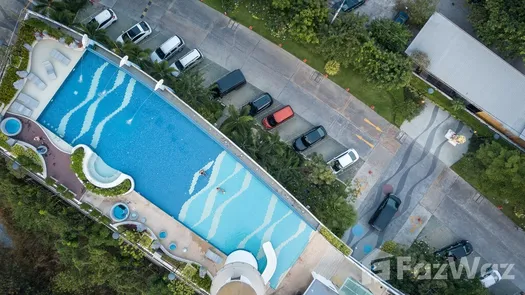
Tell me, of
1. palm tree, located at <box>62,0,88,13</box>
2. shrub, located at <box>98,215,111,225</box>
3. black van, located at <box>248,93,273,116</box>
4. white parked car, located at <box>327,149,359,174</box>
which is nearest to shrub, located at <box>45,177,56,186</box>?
shrub, located at <box>98,215,111,225</box>

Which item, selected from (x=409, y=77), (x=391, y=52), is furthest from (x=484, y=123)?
(x=391, y=52)

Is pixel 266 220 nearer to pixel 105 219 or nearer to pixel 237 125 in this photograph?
pixel 237 125

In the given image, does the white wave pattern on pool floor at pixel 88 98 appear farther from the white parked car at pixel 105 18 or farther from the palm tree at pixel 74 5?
the palm tree at pixel 74 5

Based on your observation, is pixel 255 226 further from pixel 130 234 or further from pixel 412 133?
pixel 412 133

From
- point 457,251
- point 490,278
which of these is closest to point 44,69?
point 457,251

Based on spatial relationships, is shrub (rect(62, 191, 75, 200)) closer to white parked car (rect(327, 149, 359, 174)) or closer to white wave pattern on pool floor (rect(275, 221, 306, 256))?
white wave pattern on pool floor (rect(275, 221, 306, 256))

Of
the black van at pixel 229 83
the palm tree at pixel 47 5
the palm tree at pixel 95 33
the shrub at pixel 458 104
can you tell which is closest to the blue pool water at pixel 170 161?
the palm tree at pixel 95 33
